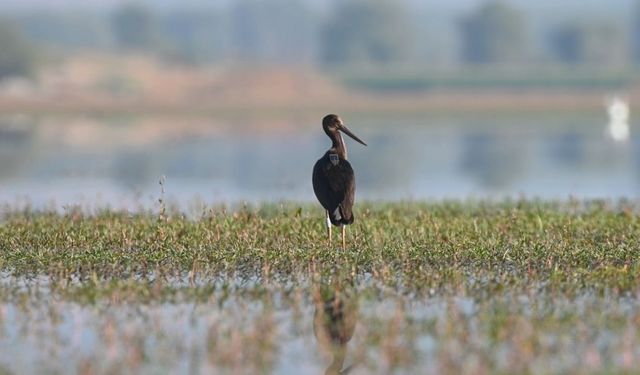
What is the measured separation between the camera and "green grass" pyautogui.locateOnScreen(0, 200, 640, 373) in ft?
32.3

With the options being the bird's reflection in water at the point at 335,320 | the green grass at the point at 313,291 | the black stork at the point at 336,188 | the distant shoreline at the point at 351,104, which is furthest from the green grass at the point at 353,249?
the distant shoreline at the point at 351,104

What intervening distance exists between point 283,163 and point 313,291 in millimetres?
31774

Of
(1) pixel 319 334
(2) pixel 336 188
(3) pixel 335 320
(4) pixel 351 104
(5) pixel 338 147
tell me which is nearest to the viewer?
(1) pixel 319 334

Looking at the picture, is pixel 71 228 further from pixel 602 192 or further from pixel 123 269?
pixel 602 192

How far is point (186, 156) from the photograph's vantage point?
4566 centimetres

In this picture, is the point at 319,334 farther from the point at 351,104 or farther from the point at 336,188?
the point at 351,104

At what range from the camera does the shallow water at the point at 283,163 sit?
102ft

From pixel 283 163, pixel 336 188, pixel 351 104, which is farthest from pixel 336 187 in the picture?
pixel 351 104

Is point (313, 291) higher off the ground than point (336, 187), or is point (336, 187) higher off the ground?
point (336, 187)

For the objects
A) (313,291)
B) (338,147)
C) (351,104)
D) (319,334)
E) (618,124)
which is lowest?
(319,334)

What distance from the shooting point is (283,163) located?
144 ft

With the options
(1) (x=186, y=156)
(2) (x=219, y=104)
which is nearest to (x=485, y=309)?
(1) (x=186, y=156)

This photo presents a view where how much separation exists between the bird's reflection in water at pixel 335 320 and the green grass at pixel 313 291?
0.05 metres

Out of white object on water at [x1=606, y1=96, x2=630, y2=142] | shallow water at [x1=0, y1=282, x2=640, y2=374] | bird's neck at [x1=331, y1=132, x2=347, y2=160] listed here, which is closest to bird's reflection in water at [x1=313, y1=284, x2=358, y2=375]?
shallow water at [x1=0, y1=282, x2=640, y2=374]
